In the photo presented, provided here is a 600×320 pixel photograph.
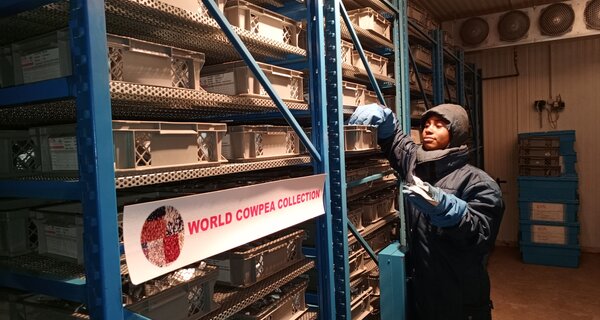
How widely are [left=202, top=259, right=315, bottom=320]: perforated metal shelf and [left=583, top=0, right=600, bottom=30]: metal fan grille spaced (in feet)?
17.2

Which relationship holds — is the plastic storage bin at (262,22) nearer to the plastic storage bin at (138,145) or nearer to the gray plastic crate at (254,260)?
the plastic storage bin at (138,145)

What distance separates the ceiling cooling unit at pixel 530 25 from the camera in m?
5.22

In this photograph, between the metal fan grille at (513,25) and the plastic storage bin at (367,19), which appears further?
the metal fan grille at (513,25)

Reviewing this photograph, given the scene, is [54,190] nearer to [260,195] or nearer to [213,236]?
[213,236]

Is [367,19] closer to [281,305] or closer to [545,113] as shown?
[281,305]

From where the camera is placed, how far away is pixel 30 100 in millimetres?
1281

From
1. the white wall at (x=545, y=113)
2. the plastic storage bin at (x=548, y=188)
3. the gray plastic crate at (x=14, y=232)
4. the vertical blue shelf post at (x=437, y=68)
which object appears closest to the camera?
the gray plastic crate at (x=14, y=232)

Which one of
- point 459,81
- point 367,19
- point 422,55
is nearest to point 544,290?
point 459,81

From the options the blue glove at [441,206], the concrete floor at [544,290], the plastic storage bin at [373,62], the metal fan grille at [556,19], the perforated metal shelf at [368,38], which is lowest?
the concrete floor at [544,290]

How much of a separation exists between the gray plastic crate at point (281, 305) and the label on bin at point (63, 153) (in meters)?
1.16

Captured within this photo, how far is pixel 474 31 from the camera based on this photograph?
6.02 meters

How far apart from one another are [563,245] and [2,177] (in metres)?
6.46

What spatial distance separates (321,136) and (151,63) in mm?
1067

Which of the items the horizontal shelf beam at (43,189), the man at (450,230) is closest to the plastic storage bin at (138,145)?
the horizontal shelf beam at (43,189)
